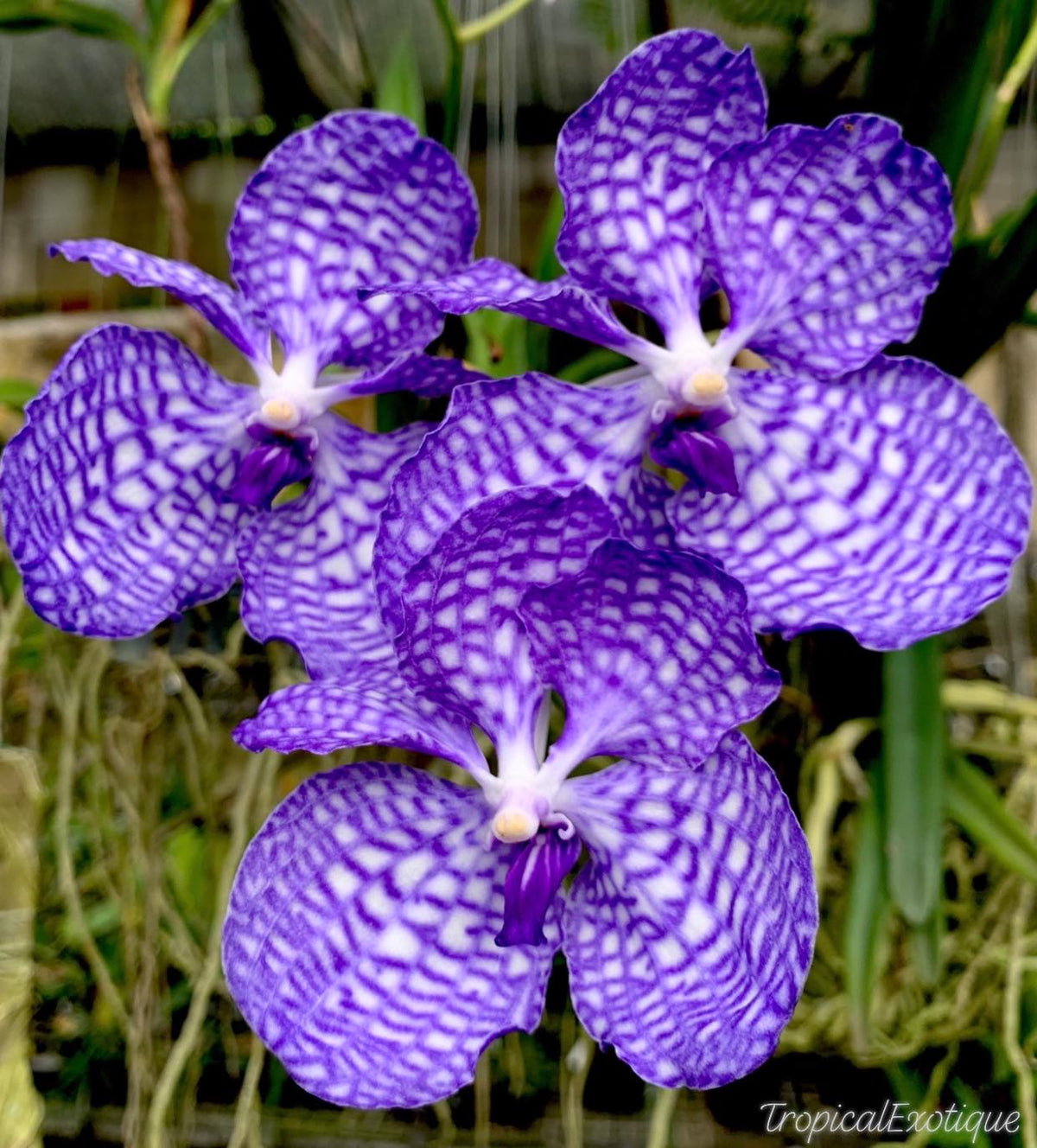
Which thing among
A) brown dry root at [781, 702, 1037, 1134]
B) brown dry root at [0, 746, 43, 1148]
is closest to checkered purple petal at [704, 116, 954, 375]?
brown dry root at [781, 702, 1037, 1134]

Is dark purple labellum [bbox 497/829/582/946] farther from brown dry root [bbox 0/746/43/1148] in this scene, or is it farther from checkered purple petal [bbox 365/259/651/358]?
brown dry root [bbox 0/746/43/1148]

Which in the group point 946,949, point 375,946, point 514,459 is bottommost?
point 946,949

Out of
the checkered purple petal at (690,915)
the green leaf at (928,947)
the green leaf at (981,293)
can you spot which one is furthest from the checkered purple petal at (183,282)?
the green leaf at (928,947)

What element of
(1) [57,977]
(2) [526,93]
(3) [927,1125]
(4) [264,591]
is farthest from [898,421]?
(1) [57,977]

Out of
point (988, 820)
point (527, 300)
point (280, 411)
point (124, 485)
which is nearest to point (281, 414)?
point (280, 411)

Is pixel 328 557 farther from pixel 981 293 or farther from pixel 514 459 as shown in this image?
pixel 981 293

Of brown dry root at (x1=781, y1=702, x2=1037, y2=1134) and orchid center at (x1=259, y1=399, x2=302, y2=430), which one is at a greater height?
orchid center at (x1=259, y1=399, x2=302, y2=430)
